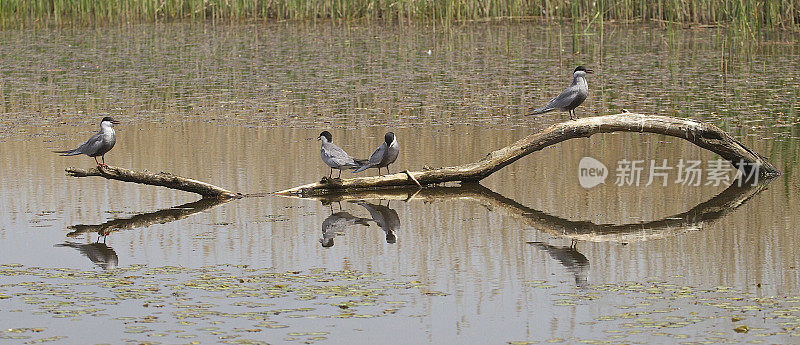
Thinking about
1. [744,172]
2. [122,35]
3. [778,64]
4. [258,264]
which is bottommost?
[258,264]

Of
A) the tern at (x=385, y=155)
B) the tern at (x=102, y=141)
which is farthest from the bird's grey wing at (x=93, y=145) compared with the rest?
the tern at (x=385, y=155)

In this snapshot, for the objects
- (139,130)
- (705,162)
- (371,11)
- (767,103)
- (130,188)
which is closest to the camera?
(130,188)

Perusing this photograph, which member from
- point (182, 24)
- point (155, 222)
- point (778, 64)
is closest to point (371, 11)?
point (182, 24)

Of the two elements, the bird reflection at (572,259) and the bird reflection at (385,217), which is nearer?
the bird reflection at (572,259)

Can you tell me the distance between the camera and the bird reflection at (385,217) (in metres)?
6.40

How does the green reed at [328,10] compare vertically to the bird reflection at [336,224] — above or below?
above

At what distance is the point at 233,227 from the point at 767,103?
658cm

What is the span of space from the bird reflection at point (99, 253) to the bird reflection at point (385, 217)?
1.49 m

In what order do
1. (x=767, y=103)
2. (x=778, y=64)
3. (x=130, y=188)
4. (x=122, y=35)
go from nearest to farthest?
1. (x=130, y=188)
2. (x=767, y=103)
3. (x=778, y=64)
4. (x=122, y=35)

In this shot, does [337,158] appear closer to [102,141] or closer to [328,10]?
[102,141]

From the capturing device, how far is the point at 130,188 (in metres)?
7.91

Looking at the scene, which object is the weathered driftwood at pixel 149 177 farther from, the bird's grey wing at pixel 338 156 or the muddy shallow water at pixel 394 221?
the bird's grey wing at pixel 338 156

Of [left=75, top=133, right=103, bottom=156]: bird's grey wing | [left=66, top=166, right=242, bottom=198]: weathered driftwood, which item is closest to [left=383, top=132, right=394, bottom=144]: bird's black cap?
[left=66, top=166, right=242, bottom=198]: weathered driftwood

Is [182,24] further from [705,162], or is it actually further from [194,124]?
[705,162]
